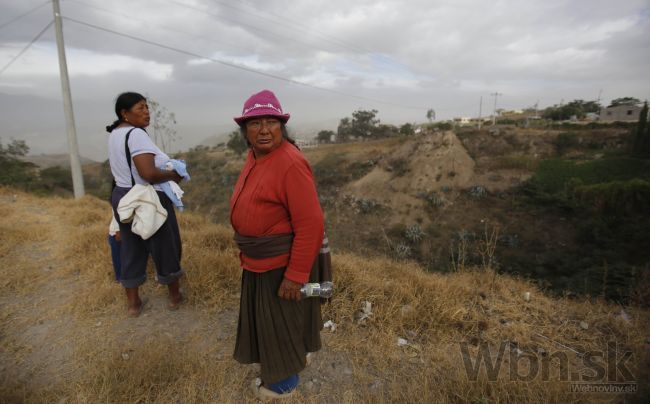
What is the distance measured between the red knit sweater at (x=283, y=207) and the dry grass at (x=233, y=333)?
0.93 meters

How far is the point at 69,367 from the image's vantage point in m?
2.01

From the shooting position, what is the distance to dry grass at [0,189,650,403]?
1.80 metres

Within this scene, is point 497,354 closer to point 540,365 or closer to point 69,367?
point 540,365

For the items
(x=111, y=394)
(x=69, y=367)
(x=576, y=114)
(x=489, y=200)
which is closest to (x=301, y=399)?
(x=111, y=394)

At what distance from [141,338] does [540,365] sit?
2839mm

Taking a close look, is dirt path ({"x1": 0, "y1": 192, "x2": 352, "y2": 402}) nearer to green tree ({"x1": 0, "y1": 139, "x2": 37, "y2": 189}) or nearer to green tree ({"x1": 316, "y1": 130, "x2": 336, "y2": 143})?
green tree ({"x1": 0, "y1": 139, "x2": 37, "y2": 189})

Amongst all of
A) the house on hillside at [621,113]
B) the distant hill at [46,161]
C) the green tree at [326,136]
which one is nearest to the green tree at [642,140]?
the house on hillside at [621,113]

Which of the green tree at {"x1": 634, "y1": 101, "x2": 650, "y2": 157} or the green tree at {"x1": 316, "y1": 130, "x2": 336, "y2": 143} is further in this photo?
the green tree at {"x1": 316, "y1": 130, "x2": 336, "y2": 143}

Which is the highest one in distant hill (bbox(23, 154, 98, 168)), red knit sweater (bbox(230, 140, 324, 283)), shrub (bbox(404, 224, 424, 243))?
red knit sweater (bbox(230, 140, 324, 283))

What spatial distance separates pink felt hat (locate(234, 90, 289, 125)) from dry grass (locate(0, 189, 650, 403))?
5.11 ft

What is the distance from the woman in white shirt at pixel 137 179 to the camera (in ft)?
6.72

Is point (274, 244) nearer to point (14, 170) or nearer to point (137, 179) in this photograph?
point (137, 179)

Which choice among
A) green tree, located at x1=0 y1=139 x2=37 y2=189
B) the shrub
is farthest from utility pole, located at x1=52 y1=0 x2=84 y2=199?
the shrub

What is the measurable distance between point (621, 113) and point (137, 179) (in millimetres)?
44645
